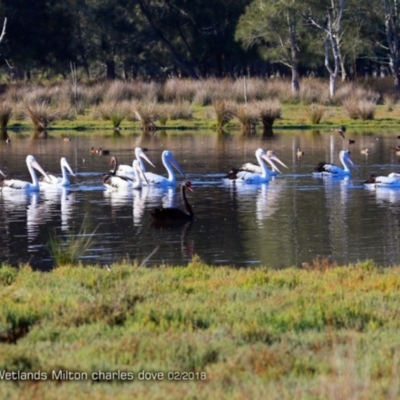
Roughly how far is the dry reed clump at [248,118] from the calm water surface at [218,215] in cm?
858

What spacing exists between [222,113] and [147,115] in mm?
2913

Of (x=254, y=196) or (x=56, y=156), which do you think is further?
(x=56, y=156)

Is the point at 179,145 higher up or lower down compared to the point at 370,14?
lower down

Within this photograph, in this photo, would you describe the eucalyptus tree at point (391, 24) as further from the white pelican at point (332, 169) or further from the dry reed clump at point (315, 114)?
the white pelican at point (332, 169)

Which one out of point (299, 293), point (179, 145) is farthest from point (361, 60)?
point (299, 293)

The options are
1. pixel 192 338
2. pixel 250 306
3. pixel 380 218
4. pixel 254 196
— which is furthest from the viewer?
pixel 254 196

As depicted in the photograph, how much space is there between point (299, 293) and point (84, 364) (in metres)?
3.05

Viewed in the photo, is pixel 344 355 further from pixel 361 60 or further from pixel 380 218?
pixel 361 60

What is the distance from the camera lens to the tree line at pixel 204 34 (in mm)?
56906

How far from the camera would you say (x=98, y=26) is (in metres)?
67.1

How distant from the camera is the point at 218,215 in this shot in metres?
17.9

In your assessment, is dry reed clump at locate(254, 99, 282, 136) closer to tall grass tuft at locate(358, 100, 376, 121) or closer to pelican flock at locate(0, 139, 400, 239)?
tall grass tuft at locate(358, 100, 376, 121)

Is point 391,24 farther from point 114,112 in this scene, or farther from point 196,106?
point 114,112

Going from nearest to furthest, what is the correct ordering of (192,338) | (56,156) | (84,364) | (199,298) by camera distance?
1. (84,364)
2. (192,338)
3. (199,298)
4. (56,156)
